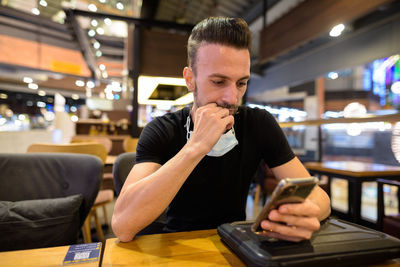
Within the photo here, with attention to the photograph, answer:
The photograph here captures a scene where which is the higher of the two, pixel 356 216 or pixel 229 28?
pixel 229 28

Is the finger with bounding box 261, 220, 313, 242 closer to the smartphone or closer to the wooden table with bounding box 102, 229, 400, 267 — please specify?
the smartphone

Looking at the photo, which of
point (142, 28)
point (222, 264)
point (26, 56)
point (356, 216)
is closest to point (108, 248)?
point (222, 264)

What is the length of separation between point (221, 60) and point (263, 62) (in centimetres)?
433

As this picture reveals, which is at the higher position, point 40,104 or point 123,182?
point 40,104

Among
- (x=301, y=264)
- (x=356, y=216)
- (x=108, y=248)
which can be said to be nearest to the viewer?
(x=301, y=264)

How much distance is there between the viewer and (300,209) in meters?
0.59

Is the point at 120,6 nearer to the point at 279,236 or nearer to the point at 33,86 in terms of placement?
the point at 279,236

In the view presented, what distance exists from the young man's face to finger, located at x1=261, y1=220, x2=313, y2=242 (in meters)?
0.49

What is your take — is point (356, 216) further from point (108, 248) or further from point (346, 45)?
point (346, 45)

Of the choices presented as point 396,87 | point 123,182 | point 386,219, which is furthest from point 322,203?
point 396,87

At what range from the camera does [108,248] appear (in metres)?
0.70

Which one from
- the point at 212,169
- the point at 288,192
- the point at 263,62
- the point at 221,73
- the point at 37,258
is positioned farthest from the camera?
the point at 263,62

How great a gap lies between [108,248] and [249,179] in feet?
2.28

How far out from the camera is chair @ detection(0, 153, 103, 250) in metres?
1.06
